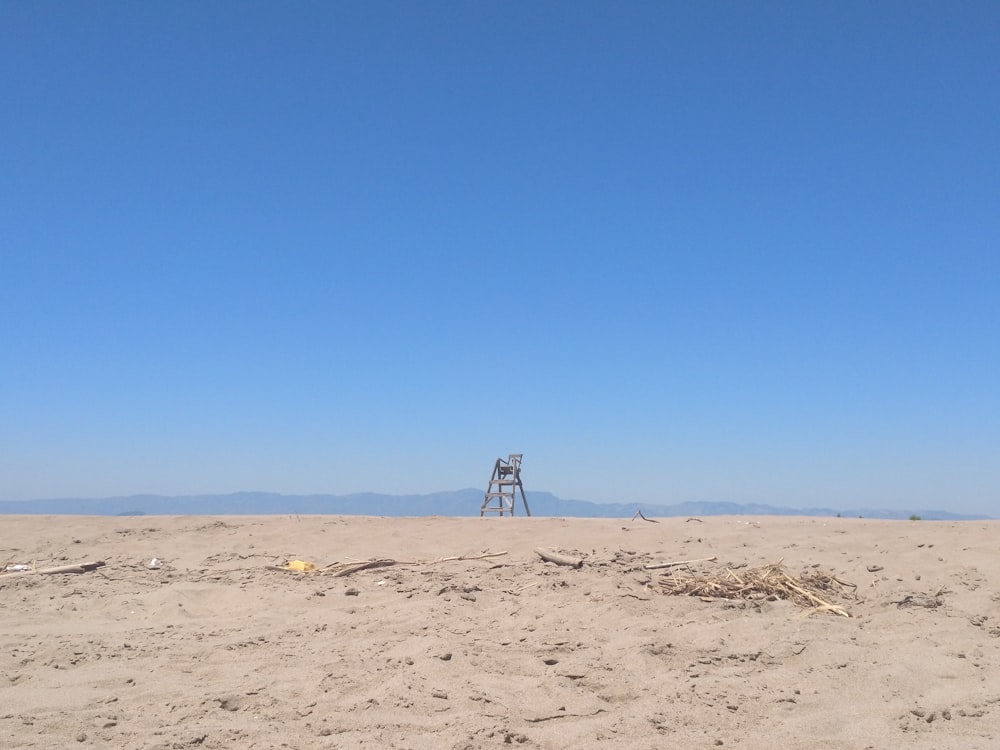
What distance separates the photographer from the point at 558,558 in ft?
25.9

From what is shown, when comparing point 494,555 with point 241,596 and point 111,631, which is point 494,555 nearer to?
point 241,596

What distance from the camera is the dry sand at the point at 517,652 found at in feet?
13.4

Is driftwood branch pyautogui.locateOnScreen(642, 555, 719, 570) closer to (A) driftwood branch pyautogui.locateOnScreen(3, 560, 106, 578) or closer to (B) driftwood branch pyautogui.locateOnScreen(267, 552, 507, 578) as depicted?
(B) driftwood branch pyautogui.locateOnScreen(267, 552, 507, 578)

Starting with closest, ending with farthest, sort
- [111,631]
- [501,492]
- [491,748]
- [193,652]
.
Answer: [491,748]
[193,652]
[111,631]
[501,492]

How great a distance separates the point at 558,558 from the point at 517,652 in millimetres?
2616

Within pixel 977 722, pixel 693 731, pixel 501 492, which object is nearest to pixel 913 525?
pixel 977 722

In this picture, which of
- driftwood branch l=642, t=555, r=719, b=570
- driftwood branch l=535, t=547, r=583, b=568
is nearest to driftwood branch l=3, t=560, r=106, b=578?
driftwood branch l=535, t=547, r=583, b=568

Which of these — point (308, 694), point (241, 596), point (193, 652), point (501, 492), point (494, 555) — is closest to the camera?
point (308, 694)

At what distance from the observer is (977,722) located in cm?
397

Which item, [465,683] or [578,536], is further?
[578,536]

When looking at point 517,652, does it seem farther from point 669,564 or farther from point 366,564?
point 366,564

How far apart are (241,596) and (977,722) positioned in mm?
5880

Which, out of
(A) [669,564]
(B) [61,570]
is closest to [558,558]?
(A) [669,564]

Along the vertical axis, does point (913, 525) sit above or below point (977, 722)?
above
